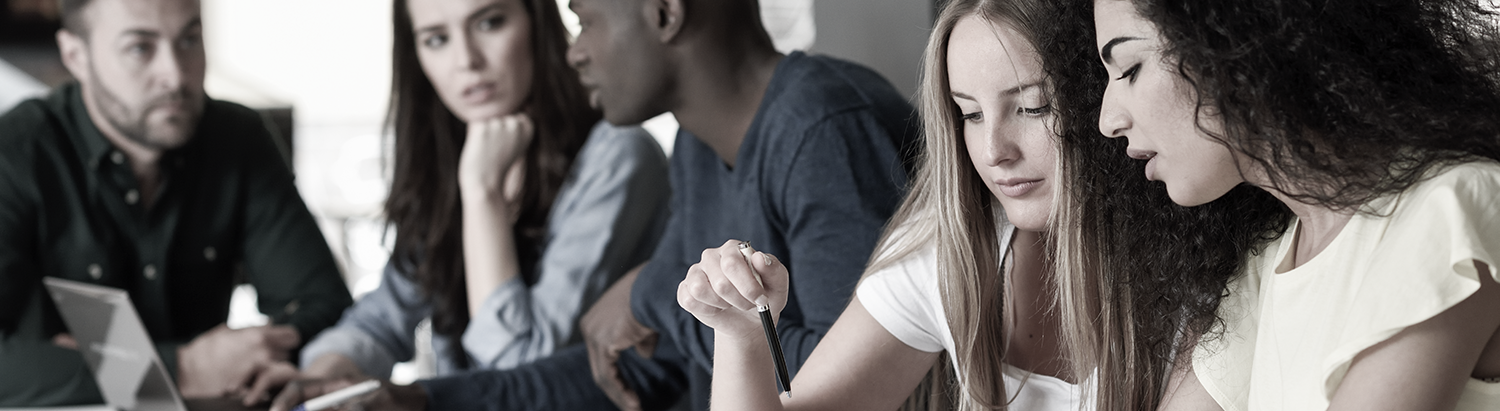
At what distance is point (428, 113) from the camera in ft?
5.15

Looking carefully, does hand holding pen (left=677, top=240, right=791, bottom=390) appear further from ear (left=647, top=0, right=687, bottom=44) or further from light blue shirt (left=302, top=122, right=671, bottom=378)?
light blue shirt (left=302, top=122, right=671, bottom=378)

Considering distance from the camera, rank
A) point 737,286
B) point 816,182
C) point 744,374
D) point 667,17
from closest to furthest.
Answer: point 737,286 < point 744,374 < point 816,182 < point 667,17

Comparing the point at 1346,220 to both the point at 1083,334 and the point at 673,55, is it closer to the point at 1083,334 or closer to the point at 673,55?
the point at 1083,334

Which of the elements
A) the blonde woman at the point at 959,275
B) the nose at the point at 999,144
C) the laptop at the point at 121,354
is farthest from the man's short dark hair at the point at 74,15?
the nose at the point at 999,144

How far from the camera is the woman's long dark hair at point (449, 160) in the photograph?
1530 mm

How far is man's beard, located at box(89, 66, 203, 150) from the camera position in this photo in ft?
5.12

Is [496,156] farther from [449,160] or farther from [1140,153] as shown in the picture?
[1140,153]

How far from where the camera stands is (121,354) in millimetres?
1492

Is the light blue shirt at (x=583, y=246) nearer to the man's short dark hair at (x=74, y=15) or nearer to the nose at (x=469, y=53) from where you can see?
the nose at (x=469, y=53)

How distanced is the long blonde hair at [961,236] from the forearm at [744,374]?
0.15m

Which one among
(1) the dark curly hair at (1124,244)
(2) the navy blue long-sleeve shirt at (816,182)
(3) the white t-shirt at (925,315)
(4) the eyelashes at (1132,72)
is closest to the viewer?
(4) the eyelashes at (1132,72)

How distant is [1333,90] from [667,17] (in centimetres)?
82

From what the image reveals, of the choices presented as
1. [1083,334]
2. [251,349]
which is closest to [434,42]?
[251,349]

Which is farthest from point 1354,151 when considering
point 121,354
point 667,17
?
point 121,354
